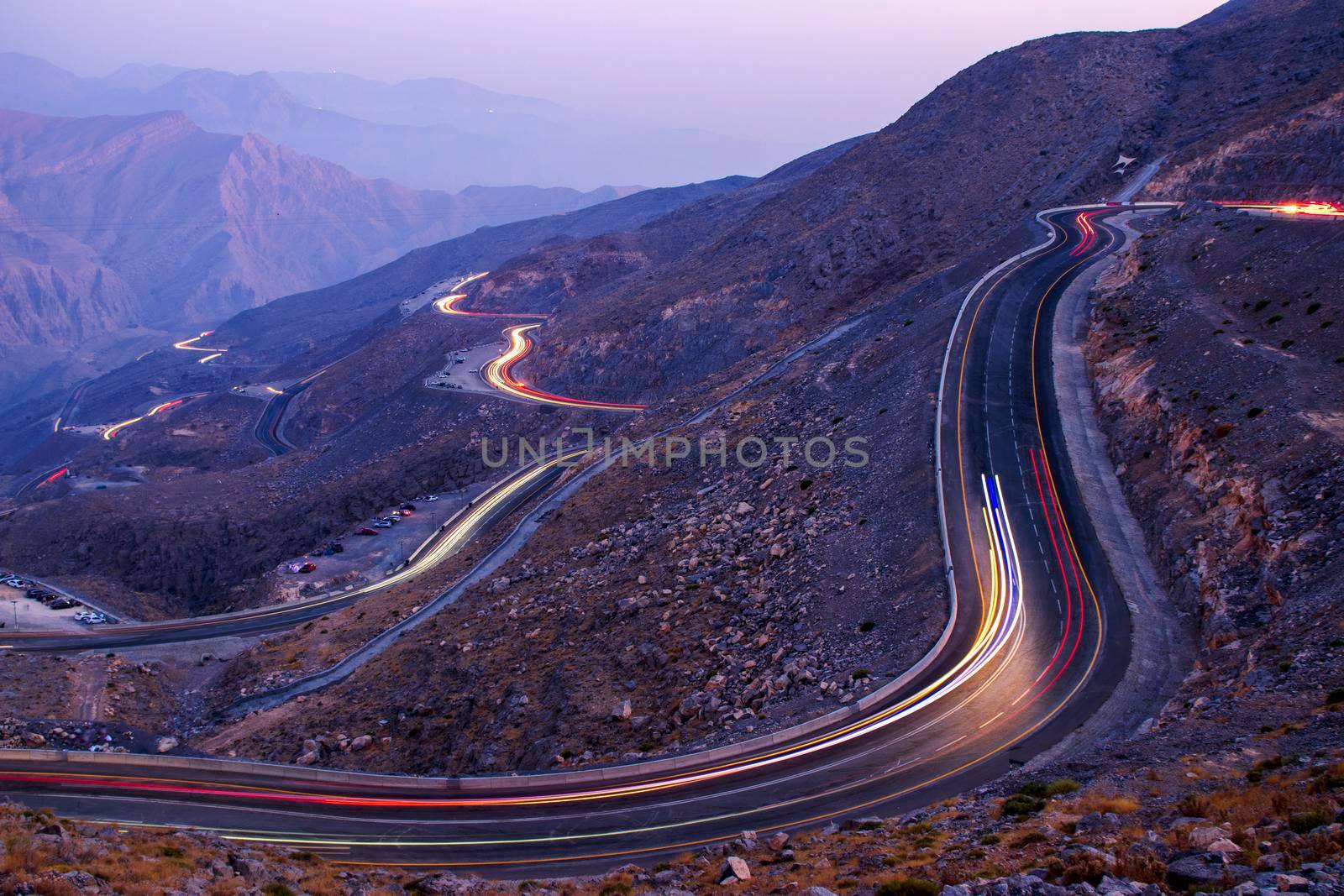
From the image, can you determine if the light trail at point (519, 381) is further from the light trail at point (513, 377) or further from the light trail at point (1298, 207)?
the light trail at point (1298, 207)

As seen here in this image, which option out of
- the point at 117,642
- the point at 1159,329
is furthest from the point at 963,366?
the point at 117,642

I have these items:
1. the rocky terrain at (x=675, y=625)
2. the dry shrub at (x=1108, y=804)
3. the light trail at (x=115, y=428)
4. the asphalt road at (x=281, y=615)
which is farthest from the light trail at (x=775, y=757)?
the light trail at (x=115, y=428)

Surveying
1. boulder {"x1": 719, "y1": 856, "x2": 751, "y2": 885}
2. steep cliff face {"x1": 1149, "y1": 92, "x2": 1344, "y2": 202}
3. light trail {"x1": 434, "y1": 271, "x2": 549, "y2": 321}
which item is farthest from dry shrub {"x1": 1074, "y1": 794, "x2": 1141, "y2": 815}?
light trail {"x1": 434, "y1": 271, "x2": 549, "y2": 321}

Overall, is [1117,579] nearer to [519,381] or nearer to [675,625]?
[675,625]

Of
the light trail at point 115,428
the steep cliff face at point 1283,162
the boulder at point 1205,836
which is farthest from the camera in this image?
the light trail at point 115,428

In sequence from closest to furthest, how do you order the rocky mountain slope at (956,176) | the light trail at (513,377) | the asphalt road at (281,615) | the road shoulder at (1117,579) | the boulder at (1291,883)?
the boulder at (1291,883), the road shoulder at (1117,579), the asphalt road at (281,615), the rocky mountain slope at (956,176), the light trail at (513,377)

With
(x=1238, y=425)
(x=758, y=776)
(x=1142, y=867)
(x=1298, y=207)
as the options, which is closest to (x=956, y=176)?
(x=1298, y=207)

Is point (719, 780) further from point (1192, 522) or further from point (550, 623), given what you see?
point (1192, 522)

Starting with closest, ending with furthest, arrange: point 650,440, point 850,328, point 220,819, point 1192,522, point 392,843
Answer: point 392,843, point 220,819, point 1192,522, point 650,440, point 850,328
